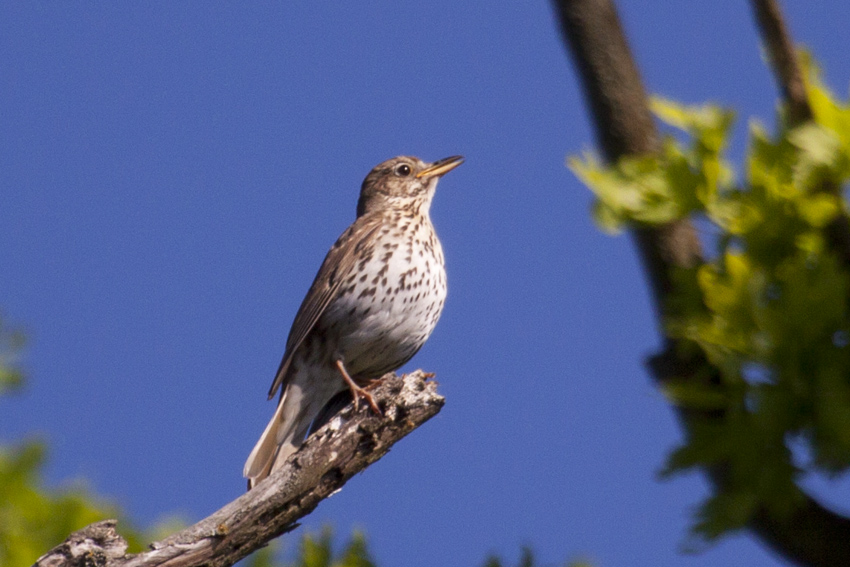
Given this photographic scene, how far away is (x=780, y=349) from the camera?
2.67m

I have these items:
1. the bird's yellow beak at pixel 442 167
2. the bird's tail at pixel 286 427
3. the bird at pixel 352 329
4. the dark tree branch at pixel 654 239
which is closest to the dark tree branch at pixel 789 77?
the dark tree branch at pixel 654 239

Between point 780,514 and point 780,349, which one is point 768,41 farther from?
point 780,514

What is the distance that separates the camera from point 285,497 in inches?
179

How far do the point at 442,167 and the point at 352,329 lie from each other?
6.76ft

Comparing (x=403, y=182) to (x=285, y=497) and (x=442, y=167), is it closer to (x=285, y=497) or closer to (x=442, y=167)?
(x=442, y=167)

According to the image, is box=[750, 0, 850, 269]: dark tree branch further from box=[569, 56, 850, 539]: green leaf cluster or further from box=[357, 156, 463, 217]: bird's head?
box=[357, 156, 463, 217]: bird's head

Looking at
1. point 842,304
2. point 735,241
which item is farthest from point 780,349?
point 735,241

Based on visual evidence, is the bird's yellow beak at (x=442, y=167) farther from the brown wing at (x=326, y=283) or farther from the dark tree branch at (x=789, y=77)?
the dark tree branch at (x=789, y=77)

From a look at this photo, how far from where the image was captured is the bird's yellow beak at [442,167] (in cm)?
796

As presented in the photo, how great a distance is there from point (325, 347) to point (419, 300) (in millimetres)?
670

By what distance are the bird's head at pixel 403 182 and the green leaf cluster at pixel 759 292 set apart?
15.1 feet

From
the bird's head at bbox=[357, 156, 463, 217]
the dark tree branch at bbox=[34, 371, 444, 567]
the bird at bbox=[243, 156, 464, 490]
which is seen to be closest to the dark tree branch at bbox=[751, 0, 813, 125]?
the dark tree branch at bbox=[34, 371, 444, 567]

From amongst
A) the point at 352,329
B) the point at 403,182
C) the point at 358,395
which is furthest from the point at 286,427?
the point at 403,182

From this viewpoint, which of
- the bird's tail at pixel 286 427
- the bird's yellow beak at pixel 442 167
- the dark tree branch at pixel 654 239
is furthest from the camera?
the bird's yellow beak at pixel 442 167
